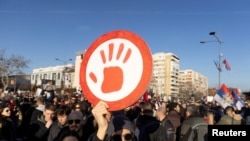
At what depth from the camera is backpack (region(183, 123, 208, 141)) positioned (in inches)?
227

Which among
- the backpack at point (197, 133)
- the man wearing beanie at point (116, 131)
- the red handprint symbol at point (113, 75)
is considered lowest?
the backpack at point (197, 133)

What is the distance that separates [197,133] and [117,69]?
3.68 metres

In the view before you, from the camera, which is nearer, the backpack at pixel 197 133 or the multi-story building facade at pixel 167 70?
the backpack at pixel 197 133

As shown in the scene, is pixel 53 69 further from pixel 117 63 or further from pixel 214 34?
pixel 117 63

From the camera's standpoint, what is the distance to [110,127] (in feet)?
10.7

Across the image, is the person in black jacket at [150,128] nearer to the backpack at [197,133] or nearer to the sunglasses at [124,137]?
the backpack at [197,133]

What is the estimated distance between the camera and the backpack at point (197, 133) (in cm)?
576

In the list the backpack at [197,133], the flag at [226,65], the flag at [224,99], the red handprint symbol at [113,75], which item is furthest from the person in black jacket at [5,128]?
the flag at [226,65]

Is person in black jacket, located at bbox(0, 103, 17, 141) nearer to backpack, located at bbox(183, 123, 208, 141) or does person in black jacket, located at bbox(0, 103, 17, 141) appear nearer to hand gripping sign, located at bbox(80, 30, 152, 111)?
backpack, located at bbox(183, 123, 208, 141)

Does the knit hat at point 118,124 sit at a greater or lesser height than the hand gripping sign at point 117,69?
lesser

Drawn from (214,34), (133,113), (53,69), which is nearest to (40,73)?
(53,69)

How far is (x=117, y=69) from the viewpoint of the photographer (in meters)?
2.60

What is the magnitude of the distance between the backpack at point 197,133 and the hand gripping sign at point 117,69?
3.58 m

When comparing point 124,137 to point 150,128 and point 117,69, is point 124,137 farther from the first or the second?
point 150,128
